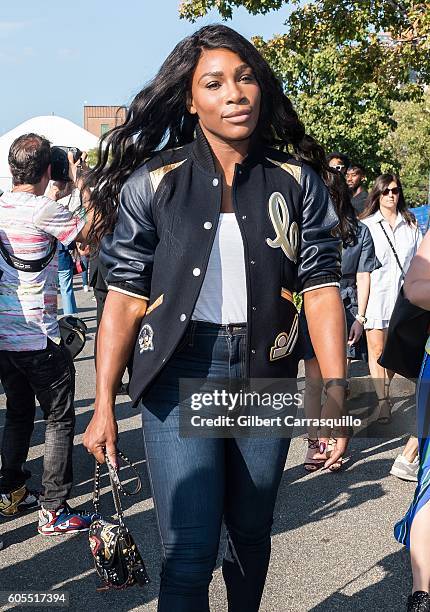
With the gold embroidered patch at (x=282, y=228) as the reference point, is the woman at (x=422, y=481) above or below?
below

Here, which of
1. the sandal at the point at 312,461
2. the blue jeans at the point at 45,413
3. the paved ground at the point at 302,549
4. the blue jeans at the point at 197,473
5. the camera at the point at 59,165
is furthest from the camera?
the sandal at the point at 312,461

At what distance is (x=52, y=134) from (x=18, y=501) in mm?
18119

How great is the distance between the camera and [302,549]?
4164 millimetres

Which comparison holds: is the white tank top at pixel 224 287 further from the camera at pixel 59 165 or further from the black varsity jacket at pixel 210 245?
the camera at pixel 59 165

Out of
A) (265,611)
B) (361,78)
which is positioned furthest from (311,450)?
(361,78)

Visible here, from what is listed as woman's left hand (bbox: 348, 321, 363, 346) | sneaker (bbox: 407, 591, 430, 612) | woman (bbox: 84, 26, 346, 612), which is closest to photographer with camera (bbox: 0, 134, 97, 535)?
woman (bbox: 84, 26, 346, 612)

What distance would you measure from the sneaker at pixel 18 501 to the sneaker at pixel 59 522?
29 centimetres

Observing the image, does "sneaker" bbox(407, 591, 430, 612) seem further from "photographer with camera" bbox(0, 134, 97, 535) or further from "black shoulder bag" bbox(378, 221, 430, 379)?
"photographer with camera" bbox(0, 134, 97, 535)

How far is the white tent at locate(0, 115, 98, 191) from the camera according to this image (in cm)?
2138

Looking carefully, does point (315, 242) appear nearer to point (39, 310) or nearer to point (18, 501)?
point (39, 310)

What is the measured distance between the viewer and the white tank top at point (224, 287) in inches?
101

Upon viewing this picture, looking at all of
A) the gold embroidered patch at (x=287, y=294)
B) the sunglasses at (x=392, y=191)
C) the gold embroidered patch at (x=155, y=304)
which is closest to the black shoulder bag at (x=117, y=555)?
the gold embroidered patch at (x=155, y=304)

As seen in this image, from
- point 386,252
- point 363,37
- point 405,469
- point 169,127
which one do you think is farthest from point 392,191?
point 363,37

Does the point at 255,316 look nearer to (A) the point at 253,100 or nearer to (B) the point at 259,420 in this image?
(B) the point at 259,420
